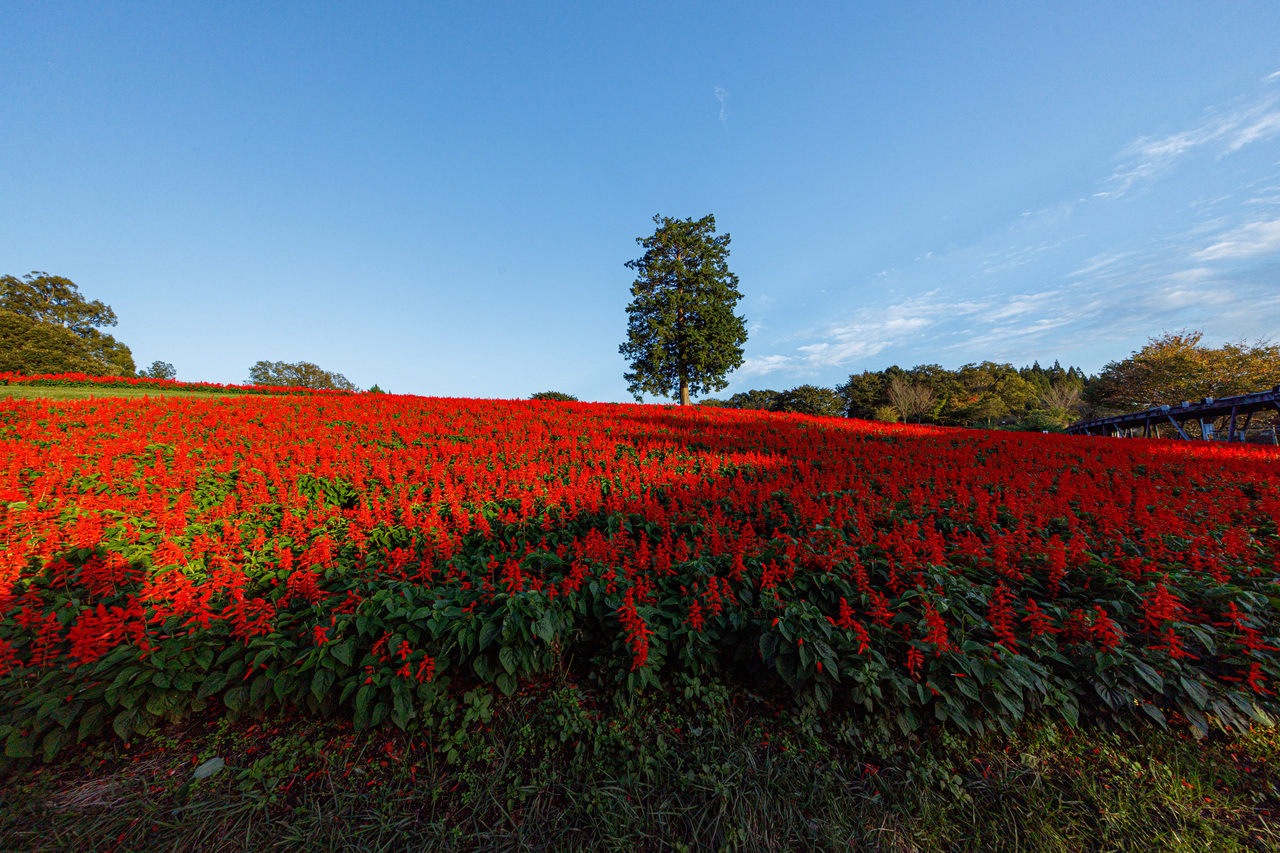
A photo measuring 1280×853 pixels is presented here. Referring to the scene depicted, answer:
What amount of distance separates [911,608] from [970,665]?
616 mm

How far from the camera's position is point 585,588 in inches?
128

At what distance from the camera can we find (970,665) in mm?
2516

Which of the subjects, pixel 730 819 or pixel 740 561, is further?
pixel 740 561

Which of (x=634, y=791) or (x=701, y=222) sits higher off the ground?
(x=701, y=222)

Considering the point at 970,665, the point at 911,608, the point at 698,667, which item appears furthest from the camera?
the point at 911,608

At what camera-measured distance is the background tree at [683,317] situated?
26.2 m

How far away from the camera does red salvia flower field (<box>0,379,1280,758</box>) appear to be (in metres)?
2.58

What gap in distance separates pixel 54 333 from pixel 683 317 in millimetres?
47053

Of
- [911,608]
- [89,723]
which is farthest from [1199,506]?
[89,723]

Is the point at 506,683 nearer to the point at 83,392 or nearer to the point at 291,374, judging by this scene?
the point at 83,392

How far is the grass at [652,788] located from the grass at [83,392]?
41.9 feet

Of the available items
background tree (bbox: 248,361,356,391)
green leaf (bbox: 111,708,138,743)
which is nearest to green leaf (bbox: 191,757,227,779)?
green leaf (bbox: 111,708,138,743)

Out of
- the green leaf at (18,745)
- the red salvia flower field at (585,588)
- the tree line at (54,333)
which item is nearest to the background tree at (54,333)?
the tree line at (54,333)

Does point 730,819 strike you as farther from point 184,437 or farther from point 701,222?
point 701,222
